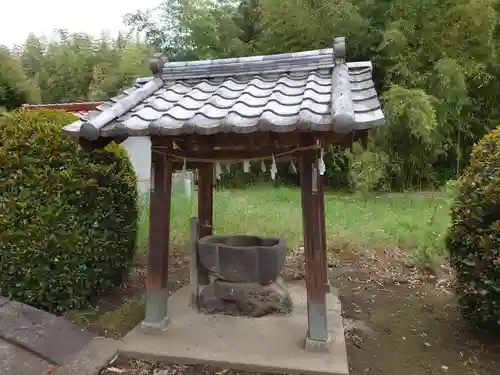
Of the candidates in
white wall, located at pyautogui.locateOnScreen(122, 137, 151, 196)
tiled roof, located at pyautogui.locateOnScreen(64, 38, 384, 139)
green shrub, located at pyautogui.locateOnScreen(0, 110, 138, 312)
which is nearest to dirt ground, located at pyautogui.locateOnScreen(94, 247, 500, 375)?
green shrub, located at pyautogui.locateOnScreen(0, 110, 138, 312)

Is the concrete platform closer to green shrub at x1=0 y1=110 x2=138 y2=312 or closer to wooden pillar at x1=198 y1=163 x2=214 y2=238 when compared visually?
green shrub at x1=0 y1=110 x2=138 y2=312

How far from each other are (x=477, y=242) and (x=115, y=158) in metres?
3.07

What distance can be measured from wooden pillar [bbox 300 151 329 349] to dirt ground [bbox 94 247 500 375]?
1.09 feet

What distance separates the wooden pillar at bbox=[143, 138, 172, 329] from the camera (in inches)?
133

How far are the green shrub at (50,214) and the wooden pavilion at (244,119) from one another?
547mm

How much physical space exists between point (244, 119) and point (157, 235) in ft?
4.05

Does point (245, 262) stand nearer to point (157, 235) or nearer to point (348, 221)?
point (157, 235)

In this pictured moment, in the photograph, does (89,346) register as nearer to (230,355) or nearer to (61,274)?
(61,274)

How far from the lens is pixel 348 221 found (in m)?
7.50

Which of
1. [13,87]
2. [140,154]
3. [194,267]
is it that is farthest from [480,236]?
[13,87]

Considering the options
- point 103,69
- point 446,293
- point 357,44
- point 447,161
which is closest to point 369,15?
point 357,44

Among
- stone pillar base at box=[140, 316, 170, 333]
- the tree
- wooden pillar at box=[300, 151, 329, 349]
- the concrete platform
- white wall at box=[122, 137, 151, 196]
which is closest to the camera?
the concrete platform

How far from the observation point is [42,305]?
3.57m

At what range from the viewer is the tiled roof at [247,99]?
2.65 m
